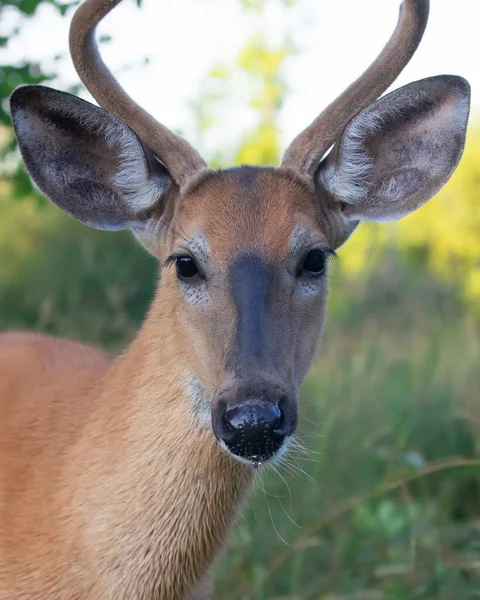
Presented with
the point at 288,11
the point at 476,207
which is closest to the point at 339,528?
the point at 288,11

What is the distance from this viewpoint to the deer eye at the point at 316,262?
3496mm

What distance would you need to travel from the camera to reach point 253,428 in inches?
111

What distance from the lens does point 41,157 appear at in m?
3.60

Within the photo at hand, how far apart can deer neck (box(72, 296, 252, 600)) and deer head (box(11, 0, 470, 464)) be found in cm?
11

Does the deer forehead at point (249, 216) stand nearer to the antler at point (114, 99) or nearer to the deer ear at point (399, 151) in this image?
the antler at point (114, 99)

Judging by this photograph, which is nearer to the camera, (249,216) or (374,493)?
(249,216)

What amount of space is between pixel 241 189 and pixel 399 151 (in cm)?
79

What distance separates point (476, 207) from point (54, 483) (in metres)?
26.8

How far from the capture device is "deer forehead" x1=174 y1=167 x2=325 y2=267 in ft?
11.0

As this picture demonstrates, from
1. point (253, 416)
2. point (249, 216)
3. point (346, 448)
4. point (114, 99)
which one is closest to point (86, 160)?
point (114, 99)

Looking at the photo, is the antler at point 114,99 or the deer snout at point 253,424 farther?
the antler at point 114,99

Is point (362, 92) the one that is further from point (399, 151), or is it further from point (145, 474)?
point (145, 474)

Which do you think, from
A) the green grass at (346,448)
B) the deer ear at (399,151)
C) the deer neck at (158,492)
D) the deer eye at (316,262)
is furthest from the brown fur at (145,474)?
the green grass at (346,448)

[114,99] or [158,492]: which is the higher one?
[114,99]
